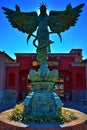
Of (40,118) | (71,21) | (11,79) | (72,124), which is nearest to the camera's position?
(72,124)

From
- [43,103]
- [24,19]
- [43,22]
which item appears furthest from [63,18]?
[43,103]

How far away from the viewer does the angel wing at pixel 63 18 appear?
23.9 feet

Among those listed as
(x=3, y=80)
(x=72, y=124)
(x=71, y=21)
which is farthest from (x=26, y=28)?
(x=3, y=80)

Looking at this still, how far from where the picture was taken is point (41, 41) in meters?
7.27

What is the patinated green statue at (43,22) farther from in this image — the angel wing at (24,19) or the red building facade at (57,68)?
the red building facade at (57,68)

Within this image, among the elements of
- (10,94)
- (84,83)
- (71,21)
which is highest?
→ (71,21)

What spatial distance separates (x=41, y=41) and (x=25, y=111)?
108 inches

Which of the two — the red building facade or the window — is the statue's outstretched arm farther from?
the window

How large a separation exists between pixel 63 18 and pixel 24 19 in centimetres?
157

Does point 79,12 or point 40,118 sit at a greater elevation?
point 79,12

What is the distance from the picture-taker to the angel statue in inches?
287

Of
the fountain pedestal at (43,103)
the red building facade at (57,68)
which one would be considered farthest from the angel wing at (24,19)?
the red building facade at (57,68)

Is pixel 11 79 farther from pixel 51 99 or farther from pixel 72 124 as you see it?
pixel 72 124

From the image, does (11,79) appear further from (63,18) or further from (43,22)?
(63,18)
